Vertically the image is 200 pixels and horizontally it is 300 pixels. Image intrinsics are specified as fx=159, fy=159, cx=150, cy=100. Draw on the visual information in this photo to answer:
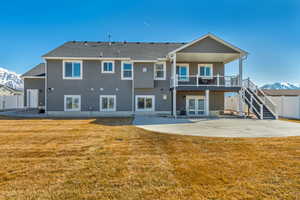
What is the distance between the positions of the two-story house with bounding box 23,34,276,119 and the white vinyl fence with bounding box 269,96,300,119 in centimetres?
175

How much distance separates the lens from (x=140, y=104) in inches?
672

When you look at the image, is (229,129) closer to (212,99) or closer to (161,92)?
(161,92)

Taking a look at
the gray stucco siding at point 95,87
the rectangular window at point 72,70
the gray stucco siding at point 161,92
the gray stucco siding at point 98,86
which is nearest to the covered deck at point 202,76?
the gray stucco siding at point 161,92

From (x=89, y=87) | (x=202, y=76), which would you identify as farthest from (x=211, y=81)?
(x=89, y=87)

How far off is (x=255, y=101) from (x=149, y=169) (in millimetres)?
14468

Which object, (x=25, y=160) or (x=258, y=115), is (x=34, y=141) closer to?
(x=25, y=160)

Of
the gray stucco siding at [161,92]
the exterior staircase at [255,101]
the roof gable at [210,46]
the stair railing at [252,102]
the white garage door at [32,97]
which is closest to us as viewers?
the stair railing at [252,102]

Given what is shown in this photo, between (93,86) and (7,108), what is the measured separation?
17466 mm

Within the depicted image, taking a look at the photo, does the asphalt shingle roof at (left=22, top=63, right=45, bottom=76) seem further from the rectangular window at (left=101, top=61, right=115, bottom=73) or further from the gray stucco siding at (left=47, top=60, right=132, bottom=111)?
the rectangular window at (left=101, top=61, right=115, bottom=73)

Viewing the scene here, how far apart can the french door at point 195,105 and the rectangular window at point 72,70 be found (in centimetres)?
1194

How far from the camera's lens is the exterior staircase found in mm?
13930

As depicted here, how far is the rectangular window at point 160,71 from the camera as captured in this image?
17219mm

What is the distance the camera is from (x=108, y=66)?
1681 cm

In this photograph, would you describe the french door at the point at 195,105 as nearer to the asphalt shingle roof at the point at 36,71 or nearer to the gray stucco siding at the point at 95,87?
the gray stucco siding at the point at 95,87
